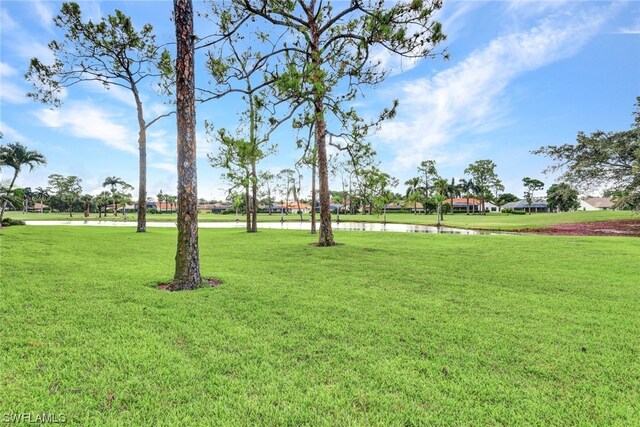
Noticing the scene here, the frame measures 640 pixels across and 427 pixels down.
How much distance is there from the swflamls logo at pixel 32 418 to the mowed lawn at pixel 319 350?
51 mm

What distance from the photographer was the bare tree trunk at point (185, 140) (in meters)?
6.37

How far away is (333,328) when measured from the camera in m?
4.23

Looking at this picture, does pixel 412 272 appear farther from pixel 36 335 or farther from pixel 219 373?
pixel 36 335

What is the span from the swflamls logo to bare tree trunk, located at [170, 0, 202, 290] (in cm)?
384

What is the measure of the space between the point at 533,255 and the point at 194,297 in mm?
10325

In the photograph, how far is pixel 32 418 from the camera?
96.7 inches

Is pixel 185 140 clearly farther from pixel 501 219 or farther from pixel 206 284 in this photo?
pixel 501 219

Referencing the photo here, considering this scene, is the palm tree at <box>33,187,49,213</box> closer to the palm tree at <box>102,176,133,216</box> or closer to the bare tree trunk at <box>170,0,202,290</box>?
the palm tree at <box>102,176,133,216</box>

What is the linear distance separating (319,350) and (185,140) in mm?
4740

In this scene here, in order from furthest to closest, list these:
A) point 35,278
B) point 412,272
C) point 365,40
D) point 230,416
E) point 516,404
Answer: point 365,40
point 412,272
point 35,278
point 516,404
point 230,416

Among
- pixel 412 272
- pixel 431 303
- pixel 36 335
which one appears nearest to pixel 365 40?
pixel 412 272

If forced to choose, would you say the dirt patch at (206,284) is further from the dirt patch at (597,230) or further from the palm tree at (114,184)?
the palm tree at (114,184)

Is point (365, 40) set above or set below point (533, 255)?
above

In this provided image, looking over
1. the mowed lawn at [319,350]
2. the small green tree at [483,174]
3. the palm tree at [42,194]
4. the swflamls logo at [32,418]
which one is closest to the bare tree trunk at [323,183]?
the mowed lawn at [319,350]
